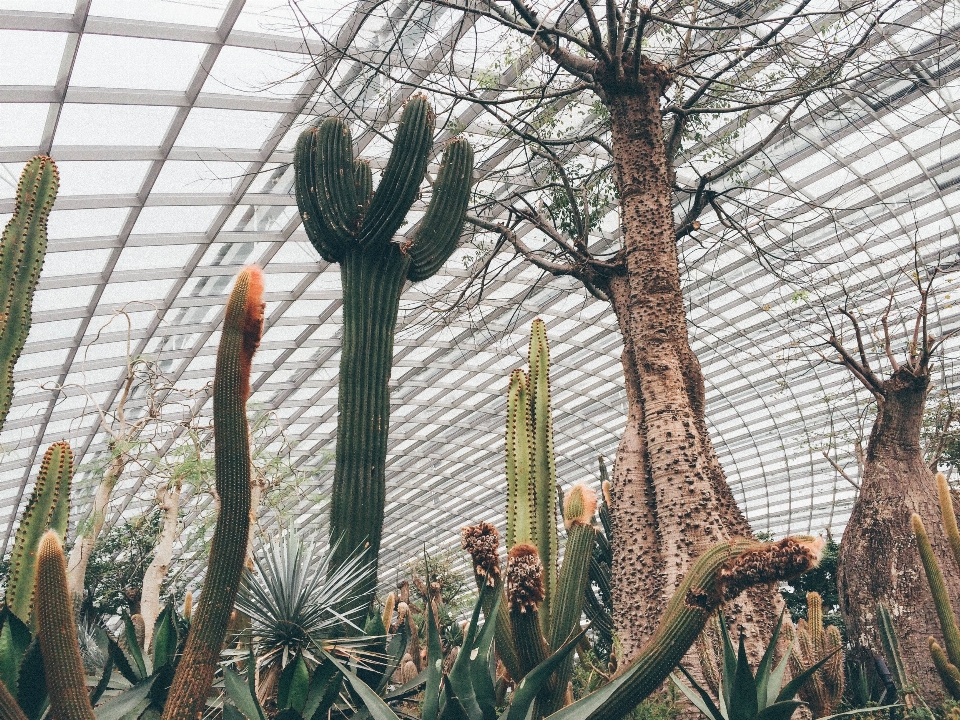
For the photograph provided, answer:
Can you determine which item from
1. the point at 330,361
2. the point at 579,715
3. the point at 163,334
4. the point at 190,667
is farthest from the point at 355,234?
the point at 330,361

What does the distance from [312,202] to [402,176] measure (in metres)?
0.67

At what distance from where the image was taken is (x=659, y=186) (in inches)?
221

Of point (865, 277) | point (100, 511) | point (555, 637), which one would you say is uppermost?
point (865, 277)

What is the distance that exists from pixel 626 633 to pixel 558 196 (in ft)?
18.2

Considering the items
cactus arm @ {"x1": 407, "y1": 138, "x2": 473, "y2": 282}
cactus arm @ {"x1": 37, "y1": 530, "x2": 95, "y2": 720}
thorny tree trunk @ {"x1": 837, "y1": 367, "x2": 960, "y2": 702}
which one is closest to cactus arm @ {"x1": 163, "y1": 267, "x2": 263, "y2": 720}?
cactus arm @ {"x1": 37, "y1": 530, "x2": 95, "y2": 720}

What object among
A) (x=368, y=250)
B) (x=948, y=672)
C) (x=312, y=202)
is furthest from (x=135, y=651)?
(x=948, y=672)

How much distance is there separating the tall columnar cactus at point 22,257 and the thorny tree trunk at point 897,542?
788cm

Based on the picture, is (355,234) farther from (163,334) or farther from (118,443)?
(163,334)

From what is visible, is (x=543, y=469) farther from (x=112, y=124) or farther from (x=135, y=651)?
(x=112, y=124)

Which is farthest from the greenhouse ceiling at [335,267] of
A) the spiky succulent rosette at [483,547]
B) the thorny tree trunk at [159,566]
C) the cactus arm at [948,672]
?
the cactus arm at [948,672]

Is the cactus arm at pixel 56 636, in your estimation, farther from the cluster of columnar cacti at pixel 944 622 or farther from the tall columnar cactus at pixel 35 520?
the cluster of columnar cacti at pixel 944 622

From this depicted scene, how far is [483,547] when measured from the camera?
2.55 m

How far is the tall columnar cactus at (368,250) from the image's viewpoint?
4.66 metres

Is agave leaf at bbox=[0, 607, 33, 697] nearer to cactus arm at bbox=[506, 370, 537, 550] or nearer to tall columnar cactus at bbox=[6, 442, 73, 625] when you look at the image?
tall columnar cactus at bbox=[6, 442, 73, 625]
